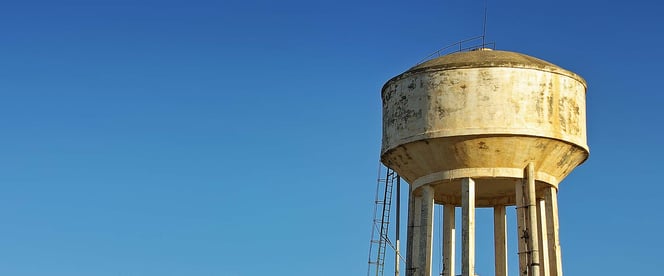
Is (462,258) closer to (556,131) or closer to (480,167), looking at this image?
(480,167)

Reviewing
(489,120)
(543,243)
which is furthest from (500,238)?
(489,120)

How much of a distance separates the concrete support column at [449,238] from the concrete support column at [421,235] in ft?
3.48

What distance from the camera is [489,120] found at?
25.0m

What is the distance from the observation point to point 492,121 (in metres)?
25.0

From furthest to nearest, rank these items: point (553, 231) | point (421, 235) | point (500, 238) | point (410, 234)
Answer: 1. point (500, 238)
2. point (410, 234)
3. point (421, 235)
4. point (553, 231)

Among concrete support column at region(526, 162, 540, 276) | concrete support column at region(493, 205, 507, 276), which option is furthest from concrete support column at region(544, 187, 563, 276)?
concrete support column at region(493, 205, 507, 276)

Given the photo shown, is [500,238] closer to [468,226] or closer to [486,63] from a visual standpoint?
[468,226]

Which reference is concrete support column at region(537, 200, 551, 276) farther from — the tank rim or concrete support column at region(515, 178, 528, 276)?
the tank rim

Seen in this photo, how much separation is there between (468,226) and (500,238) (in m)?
3.56

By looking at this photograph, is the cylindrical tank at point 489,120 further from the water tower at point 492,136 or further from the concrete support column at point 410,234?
the concrete support column at point 410,234

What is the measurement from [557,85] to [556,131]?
1182 millimetres

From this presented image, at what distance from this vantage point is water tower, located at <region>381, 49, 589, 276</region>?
2512 centimetres

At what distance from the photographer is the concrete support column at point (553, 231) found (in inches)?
1013

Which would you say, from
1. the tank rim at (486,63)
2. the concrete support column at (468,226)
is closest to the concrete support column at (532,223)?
the concrete support column at (468,226)
